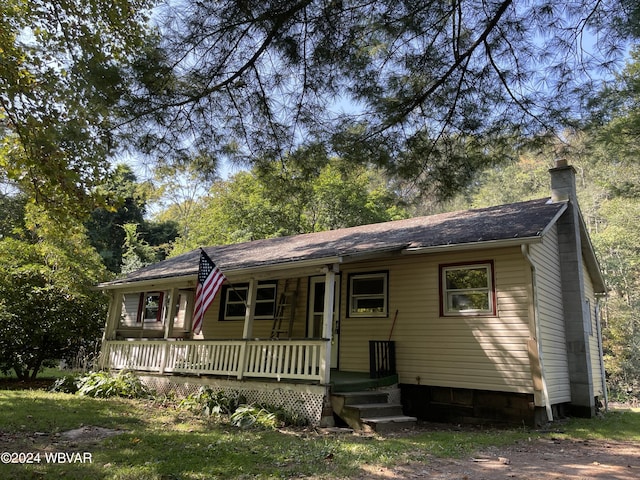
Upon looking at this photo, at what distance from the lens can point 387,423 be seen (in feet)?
24.4

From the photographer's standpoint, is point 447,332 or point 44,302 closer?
point 447,332

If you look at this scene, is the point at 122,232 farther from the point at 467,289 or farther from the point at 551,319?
the point at 551,319

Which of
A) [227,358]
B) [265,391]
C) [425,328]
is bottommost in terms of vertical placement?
[265,391]

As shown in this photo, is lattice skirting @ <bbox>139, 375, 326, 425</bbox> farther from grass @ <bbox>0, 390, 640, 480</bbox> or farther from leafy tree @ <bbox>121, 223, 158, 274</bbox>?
leafy tree @ <bbox>121, 223, 158, 274</bbox>

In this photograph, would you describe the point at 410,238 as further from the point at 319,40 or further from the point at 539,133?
the point at 319,40

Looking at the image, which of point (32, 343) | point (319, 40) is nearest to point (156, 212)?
point (32, 343)

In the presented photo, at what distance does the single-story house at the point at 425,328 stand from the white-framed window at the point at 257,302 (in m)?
0.06

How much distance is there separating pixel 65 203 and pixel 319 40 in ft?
14.2

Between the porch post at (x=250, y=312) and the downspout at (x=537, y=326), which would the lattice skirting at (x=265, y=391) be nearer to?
the porch post at (x=250, y=312)

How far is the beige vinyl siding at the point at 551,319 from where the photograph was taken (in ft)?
27.8

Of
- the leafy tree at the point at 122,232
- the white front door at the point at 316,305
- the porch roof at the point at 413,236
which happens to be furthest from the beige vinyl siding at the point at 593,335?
the leafy tree at the point at 122,232

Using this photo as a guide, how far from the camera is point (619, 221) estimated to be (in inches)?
965

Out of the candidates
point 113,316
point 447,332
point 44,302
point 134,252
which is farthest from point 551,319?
point 134,252

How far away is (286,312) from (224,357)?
6.62 ft
